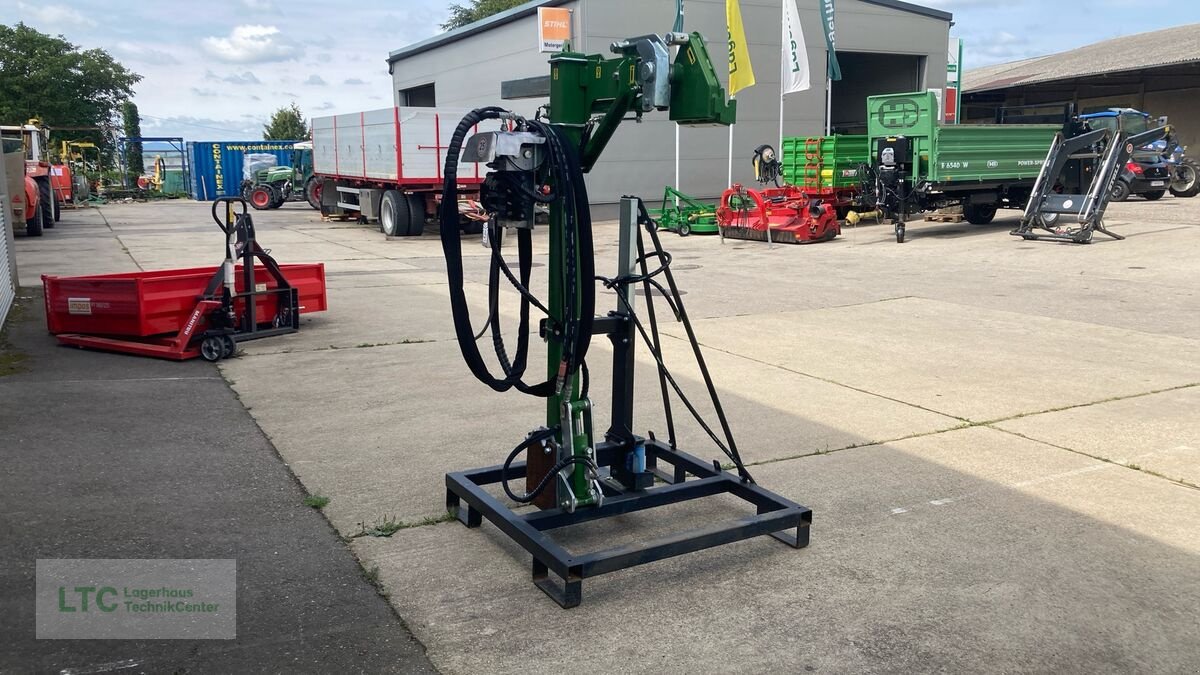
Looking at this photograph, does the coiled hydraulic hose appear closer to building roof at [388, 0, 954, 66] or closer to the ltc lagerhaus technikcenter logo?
the ltc lagerhaus technikcenter logo

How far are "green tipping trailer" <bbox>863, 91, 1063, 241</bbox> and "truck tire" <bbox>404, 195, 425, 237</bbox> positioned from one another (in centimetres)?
926

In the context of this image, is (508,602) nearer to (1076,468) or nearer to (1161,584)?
(1161,584)

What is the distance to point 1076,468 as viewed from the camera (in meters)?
4.84

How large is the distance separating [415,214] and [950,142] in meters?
10.8

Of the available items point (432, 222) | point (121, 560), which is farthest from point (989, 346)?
point (432, 222)

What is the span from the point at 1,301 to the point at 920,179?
46.0 feet

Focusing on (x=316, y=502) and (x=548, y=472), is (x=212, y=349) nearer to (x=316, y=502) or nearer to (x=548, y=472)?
(x=316, y=502)

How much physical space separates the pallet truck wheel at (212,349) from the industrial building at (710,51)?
649 inches

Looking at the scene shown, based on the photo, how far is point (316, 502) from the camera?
4367mm

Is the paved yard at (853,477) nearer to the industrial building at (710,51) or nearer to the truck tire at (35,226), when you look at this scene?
the truck tire at (35,226)

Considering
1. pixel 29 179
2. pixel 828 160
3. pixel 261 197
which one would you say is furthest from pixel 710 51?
pixel 261 197

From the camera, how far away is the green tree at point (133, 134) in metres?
43.4

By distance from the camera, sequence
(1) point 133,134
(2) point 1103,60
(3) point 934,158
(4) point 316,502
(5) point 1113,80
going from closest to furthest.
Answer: (4) point 316,502, (3) point 934,158, (2) point 1103,60, (5) point 1113,80, (1) point 133,134

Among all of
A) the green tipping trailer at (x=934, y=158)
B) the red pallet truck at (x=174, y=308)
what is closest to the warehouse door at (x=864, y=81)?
the green tipping trailer at (x=934, y=158)
